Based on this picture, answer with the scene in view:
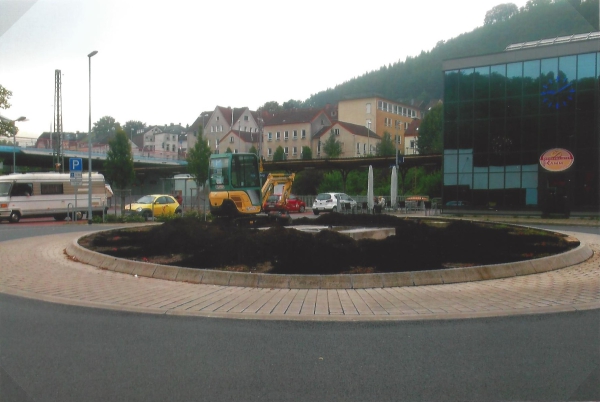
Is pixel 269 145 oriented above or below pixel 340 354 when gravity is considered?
above

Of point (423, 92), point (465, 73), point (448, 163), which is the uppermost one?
point (423, 92)

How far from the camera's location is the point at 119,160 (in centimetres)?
5284

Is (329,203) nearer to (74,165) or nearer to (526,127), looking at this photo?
(526,127)

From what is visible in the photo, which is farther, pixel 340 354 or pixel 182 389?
pixel 340 354

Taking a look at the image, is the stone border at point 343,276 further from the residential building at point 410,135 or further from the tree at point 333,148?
the residential building at point 410,135

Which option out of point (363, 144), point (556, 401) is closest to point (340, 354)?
point (556, 401)

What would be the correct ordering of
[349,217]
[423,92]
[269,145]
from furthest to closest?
[423,92] → [269,145] → [349,217]

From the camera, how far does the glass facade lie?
1400 inches

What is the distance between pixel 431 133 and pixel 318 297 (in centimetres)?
8440

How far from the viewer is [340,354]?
5.65 m

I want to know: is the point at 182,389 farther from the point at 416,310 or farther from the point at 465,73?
the point at 465,73

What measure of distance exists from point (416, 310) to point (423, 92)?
464ft

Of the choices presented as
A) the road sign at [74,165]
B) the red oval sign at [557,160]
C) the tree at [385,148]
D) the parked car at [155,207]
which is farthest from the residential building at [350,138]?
the road sign at [74,165]

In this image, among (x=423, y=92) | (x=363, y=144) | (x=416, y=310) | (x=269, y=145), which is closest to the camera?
(x=416, y=310)
